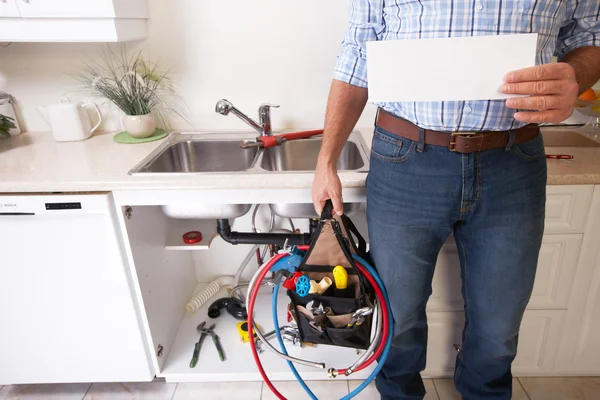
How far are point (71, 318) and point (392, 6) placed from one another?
4.47ft

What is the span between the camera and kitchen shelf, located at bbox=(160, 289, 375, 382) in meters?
1.50

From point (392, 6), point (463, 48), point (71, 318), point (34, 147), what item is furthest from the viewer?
point (34, 147)

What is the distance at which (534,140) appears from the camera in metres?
0.91

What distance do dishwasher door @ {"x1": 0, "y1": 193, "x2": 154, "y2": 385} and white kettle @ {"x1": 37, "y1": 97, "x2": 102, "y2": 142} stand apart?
1.53ft

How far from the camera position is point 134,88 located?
1506 mm

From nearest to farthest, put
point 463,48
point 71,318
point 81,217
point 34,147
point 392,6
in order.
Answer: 1. point 463,48
2. point 392,6
3. point 81,217
4. point 71,318
5. point 34,147

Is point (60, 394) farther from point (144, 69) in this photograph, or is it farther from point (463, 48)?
point (463, 48)

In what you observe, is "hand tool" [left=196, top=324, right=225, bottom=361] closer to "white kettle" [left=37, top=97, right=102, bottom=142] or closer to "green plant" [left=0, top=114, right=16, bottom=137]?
"white kettle" [left=37, top=97, right=102, bottom=142]

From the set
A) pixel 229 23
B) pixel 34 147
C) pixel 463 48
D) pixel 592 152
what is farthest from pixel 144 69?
pixel 592 152

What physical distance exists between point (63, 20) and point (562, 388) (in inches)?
85.2

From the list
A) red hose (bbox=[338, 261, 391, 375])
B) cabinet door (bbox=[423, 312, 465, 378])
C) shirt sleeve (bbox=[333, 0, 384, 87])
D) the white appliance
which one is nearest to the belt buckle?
shirt sleeve (bbox=[333, 0, 384, 87])

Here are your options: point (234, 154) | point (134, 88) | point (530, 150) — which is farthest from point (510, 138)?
point (134, 88)

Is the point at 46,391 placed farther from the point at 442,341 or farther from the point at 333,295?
the point at 442,341

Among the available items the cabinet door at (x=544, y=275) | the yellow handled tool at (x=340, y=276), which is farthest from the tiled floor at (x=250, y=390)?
the yellow handled tool at (x=340, y=276)
